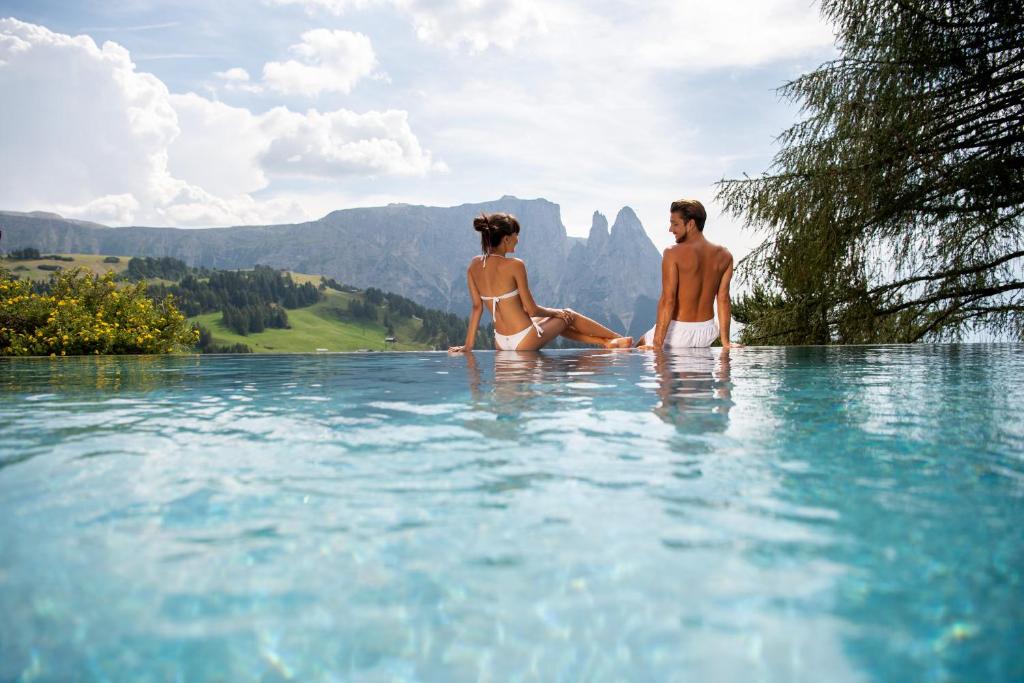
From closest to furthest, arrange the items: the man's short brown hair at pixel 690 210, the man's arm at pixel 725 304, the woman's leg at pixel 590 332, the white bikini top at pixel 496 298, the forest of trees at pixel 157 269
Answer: the man's short brown hair at pixel 690 210
the man's arm at pixel 725 304
the white bikini top at pixel 496 298
the woman's leg at pixel 590 332
the forest of trees at pixel 157 269

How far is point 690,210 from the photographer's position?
21.6 feet

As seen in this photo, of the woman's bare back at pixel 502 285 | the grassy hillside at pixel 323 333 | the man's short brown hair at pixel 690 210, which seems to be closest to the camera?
the man's short brown hair at pixel 690 210

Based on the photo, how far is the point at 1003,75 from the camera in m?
8.41

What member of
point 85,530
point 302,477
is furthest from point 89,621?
point 302,477

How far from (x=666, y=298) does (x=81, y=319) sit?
10078mm

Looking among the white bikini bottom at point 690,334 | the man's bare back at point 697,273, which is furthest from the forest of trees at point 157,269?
the man's bare back at point 697,273

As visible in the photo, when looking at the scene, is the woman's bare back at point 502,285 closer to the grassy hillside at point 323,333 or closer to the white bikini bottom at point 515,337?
the white bikini bottom at point 515,337

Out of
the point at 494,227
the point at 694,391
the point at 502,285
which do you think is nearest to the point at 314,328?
the point at 502,285

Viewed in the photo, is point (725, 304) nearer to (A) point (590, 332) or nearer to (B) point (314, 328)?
(A) point (590, 332)

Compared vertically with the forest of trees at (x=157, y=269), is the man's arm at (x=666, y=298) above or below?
below

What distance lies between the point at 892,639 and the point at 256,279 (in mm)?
118680

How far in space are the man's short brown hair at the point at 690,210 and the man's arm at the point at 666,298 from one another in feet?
1.15

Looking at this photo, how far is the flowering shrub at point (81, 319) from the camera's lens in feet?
38.6

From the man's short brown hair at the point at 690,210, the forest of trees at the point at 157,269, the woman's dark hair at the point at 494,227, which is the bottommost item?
the woman's dark hair at the point at 494,227
